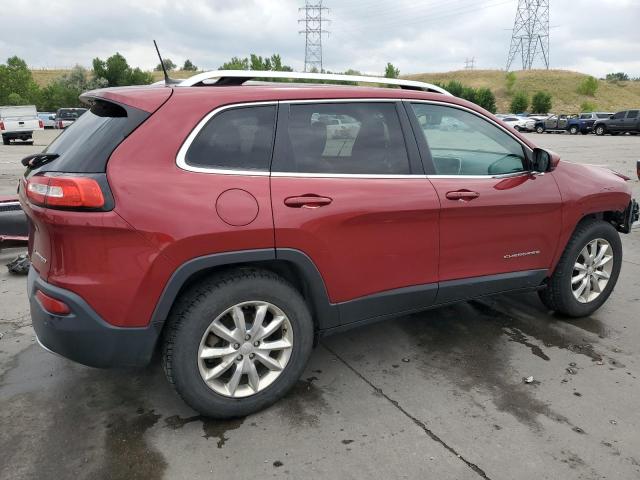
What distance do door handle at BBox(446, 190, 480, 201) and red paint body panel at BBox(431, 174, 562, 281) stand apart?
21mm

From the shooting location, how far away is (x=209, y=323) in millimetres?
2611

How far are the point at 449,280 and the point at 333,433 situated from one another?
49.7 inches

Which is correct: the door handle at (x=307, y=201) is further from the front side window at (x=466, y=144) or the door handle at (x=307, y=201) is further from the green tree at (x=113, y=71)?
the green tree at (x=113, y=71)

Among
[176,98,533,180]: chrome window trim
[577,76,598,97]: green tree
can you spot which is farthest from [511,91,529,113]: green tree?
[176,98,533,180]: chrome window trim

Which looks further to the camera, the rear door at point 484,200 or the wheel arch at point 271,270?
the rear door at point 484,200

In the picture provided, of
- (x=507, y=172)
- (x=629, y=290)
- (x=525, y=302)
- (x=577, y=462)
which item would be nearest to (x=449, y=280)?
(x=507, y=172)

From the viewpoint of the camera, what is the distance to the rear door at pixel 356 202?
2.77 metres

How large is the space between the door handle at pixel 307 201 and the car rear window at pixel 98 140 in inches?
32.3

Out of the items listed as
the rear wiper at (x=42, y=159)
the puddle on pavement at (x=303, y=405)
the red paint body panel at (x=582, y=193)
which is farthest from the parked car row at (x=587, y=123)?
the rear wiper at (x=42, y=159)

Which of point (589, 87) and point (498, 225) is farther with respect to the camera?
point (589, 87)

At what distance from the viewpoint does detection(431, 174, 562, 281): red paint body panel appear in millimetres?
3299

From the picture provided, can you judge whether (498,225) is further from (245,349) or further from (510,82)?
(510,82)

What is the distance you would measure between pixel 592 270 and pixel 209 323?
312cm

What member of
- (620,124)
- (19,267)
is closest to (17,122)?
(19,267)
